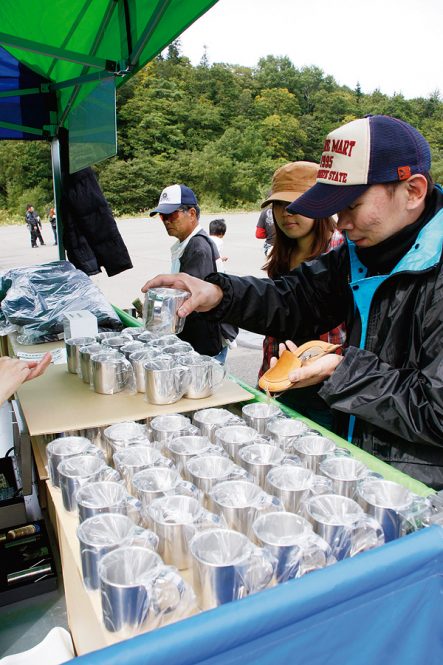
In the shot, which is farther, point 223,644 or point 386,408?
point 386,408

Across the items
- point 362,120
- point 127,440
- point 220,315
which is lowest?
point 127,440

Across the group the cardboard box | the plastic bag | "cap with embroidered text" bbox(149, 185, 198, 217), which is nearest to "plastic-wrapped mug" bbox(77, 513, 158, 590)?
the cardboard box

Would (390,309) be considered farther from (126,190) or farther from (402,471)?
(126,190)

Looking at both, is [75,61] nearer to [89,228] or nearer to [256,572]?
[89,228]

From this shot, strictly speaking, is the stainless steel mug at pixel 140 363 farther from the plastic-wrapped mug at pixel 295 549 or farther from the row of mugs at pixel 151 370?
the plastic-wrapped mug at pixel 295 549

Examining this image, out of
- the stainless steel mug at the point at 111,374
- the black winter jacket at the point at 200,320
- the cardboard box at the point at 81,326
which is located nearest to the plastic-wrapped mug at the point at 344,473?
the stainless steel mug at the point at 111,374

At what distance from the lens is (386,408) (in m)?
1.28

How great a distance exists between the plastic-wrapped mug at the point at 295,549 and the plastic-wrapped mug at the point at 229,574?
2 cm

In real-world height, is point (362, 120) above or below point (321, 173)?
above

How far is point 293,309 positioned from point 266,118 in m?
54.9

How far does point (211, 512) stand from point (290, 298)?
3.57ft

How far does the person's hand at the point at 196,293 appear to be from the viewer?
1.82 m

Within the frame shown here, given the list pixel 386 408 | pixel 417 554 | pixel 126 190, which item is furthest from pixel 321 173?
pixel 126 190

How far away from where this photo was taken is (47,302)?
289 cm
